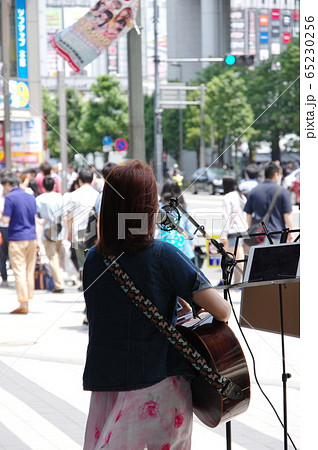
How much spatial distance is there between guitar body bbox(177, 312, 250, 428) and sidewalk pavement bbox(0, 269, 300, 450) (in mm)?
1677

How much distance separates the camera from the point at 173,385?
8.32 feet

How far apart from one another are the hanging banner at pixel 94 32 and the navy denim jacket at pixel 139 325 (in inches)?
258

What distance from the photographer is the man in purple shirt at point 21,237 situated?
28.1ft

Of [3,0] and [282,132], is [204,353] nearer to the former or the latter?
[3,0]

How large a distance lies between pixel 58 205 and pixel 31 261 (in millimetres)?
1214

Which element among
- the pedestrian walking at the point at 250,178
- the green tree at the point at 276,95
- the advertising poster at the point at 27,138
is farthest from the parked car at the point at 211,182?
the pedestrian walking at the point at 250,178

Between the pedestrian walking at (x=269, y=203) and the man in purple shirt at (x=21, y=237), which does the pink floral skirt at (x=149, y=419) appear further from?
the man in purple shirt at (x=21, y=237)

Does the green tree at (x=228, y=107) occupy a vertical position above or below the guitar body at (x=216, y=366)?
above

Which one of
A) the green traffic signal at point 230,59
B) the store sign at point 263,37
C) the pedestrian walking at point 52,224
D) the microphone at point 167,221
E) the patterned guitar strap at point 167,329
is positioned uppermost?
the store sign at point 263,37

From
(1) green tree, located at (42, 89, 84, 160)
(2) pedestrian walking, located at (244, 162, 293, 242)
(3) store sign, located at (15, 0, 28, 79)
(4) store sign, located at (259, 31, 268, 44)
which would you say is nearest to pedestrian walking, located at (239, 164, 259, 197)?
(2) pedestrian walking, located at (244, 162, 293, 242)

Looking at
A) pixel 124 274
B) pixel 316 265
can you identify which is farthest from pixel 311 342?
pixel 124 274

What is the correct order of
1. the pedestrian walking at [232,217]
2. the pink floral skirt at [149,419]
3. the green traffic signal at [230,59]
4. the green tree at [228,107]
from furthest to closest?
the green tree at [228,107] → the green traffic signal at [230,59] → the pedestrian walking at [232,217] → the pink floral skirt at [149,419]

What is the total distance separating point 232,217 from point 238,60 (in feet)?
30.0

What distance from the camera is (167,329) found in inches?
98.7
